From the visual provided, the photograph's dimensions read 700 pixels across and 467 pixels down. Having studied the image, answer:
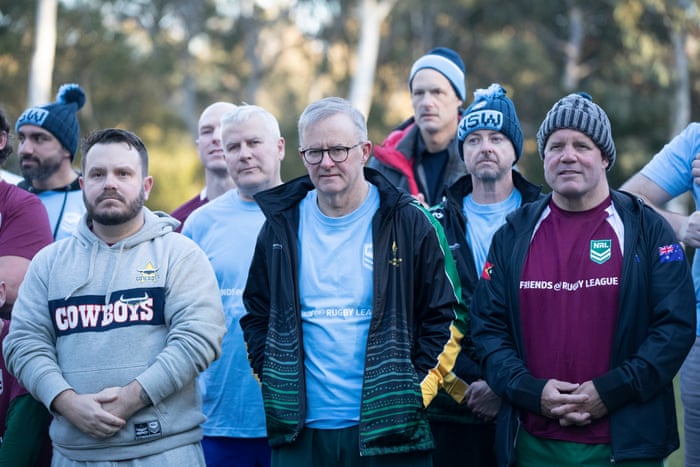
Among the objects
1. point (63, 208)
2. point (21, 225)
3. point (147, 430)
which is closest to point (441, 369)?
point (147, 430)

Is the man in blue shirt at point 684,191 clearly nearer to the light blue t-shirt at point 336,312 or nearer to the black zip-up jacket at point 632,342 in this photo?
the black zip-up jacket at point 632,342

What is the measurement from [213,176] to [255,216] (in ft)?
3.30

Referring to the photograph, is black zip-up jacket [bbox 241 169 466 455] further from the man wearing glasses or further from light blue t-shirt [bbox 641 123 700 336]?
light blue t-shirt [bbox 641 123 700 336]

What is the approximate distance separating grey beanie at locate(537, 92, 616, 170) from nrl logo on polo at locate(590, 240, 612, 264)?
442mm

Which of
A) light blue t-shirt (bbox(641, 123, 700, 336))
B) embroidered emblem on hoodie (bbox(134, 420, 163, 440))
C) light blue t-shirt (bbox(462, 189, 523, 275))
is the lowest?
embroidered emblem on hoodie (bbox(134, 420, 163, 440))

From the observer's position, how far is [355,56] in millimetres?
31812

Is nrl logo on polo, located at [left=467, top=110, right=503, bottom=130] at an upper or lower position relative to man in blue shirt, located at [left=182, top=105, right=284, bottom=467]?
upper

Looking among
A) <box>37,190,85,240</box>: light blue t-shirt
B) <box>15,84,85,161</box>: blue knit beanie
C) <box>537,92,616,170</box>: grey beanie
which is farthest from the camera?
<box>15,84,85,161</box>: blue knit beanie

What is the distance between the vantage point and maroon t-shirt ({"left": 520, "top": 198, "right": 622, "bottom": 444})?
158 inches

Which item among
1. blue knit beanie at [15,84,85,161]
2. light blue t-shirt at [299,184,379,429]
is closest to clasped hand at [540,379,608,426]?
light blue t-shirt at [299,184,379,429]

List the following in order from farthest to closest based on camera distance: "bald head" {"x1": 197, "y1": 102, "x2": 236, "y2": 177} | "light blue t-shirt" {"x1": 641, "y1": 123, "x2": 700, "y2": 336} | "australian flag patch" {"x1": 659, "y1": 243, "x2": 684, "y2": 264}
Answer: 1. "bald head" {"x1": 197, "y1": 102, "x2": 236, "y2": 177}
2. "light blue t-shirt" {"x1": 641, "y1": 123, "x2": 700, "y2": 336}
3. "australian flag patch" {"x1": 659, "y1": 243, "x2": 684, "y2": 264}

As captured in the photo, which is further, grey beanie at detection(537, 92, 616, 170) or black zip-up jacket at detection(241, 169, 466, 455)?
grey beanie at detection(537, 92, 616, 170)

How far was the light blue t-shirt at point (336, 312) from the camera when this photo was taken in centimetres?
406

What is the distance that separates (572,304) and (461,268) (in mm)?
922
